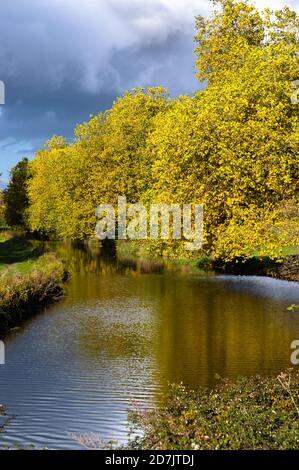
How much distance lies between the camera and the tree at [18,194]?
10602 centimetres

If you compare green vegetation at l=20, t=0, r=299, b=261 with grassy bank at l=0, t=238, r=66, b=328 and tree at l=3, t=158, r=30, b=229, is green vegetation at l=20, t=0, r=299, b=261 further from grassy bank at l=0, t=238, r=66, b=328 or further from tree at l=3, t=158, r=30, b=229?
tree at l=3, t=158, r=30, b=229

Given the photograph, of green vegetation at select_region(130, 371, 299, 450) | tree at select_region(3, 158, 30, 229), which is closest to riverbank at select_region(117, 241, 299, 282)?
green vegetation at select_region(130, 371, 299, 450)

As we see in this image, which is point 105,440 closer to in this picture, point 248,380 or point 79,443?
point 79,443

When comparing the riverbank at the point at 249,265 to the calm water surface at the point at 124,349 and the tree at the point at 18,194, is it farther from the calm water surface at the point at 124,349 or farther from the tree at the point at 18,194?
the tree at the point at 18,194

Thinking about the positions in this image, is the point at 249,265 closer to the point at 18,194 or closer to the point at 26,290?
the point at 26,290

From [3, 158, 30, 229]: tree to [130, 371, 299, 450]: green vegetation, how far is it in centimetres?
9042

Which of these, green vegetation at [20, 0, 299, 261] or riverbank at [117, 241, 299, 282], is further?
riverbank at [117, 241, 299, 282]

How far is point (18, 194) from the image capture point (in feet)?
352

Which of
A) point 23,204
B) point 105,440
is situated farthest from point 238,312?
point 23,204

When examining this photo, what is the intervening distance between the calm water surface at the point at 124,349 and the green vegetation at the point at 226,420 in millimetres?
1343

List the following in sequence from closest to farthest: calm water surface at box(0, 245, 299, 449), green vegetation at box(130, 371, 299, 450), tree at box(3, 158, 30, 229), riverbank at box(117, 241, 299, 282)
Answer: green vegetation at box(130, 371, 299, 450)
calm water surface at box(0, 245, 299, 449)
riverbank at box(117, 241, 299, 282)
tree at box(3, 158, 30, 229)

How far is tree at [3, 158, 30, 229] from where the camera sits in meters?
106

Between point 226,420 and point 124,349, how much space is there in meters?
11.7
